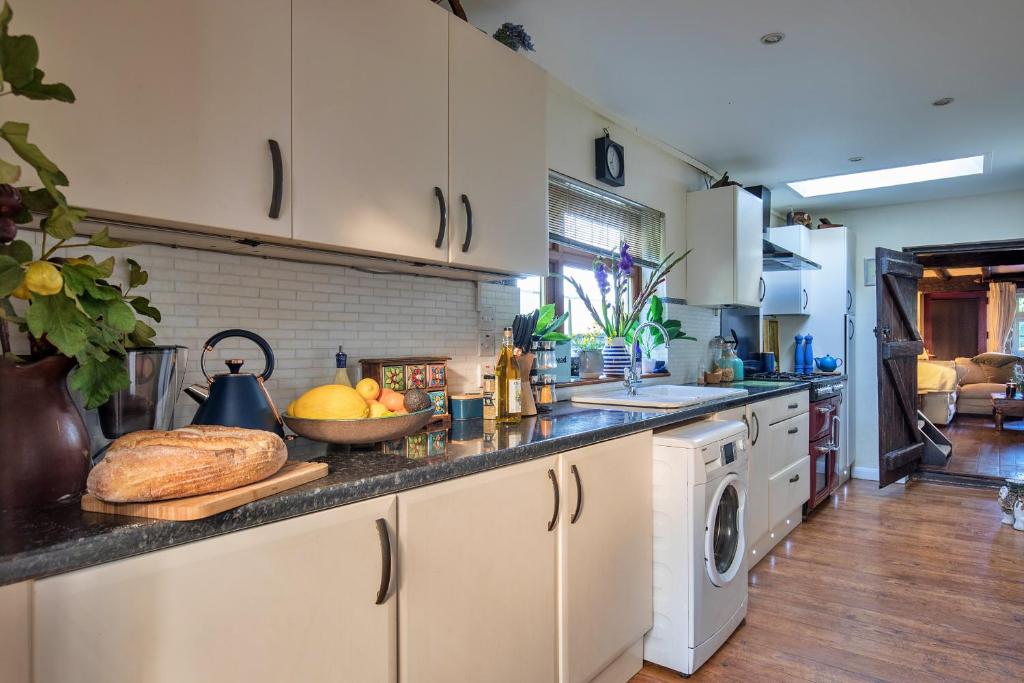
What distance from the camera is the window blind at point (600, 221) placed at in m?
2.97

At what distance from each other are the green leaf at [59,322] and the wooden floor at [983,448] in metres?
6.28

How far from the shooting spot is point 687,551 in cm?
212

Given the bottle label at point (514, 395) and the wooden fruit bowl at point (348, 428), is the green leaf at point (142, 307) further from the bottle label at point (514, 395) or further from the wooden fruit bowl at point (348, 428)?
the bottle label at point (514, 395)

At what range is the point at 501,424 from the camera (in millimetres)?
2025

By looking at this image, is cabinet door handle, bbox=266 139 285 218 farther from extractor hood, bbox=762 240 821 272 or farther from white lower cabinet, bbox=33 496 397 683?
extractor hood, bbox=762 240 821 272

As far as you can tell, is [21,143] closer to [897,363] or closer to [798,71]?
[798,71]

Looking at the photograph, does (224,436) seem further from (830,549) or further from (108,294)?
(830,549)

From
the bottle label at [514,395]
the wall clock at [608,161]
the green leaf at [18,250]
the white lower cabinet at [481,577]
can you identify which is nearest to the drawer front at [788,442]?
the wall clock at [608,161]

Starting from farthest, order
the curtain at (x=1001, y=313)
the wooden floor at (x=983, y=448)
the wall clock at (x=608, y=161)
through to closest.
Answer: the curtain at (x=1001, y=313), the wooden floor at (x=983, y=448), the wall clock at (x=608, y=161)

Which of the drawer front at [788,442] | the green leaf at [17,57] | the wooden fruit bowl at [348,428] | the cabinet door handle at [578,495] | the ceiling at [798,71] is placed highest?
the ceiling at [798,71]

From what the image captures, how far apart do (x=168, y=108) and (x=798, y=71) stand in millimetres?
2702

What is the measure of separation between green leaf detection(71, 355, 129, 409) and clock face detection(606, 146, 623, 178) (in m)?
2.66

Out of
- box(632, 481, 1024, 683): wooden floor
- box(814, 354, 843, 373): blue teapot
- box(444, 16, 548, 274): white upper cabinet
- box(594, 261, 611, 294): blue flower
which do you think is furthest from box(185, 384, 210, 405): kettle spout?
box(814, 354, 843, 373): blue teapot

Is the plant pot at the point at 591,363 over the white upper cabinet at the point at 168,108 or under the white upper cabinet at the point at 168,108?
under
